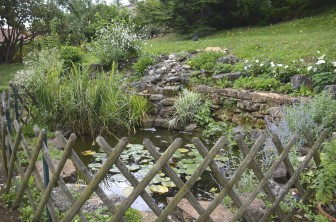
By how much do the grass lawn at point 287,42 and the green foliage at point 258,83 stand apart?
3.74 feet

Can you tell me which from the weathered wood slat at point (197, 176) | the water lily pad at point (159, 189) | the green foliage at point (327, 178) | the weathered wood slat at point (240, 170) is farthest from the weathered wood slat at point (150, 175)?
the water lily pad at point (159, 189)

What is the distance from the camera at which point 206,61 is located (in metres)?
9.78

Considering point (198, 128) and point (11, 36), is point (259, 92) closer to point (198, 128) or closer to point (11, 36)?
point (198, 128)

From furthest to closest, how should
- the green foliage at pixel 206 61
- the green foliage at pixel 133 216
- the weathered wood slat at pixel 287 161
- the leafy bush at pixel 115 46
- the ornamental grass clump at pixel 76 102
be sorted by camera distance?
the leafy bush at pixel 115 46 → the green foliage at pixel 206 61 → the ornamental grass clump at pixel 76 102 → the green foliage at pixel 133 216 → the weathered wood slat at pixel 287 161

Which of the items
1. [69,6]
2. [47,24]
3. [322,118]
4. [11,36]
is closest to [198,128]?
[322,118]

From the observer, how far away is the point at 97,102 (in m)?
6.83

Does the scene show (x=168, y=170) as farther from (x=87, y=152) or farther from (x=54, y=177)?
(x=87, y=152)

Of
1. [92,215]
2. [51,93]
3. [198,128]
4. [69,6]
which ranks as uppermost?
[69,6]

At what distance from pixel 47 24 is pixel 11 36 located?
201 centimetres

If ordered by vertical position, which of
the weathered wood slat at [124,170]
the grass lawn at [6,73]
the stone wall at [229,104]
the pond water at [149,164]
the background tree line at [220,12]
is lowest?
the pond water at [149,164]

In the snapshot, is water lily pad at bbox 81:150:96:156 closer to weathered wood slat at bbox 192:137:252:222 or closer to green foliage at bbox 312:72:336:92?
weathered wood slat at bbox 192:137:252:222

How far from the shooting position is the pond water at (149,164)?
4.41 meters

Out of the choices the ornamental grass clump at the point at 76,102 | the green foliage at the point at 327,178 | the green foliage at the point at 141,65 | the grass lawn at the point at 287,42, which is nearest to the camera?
the green foliage at the point at 327,178

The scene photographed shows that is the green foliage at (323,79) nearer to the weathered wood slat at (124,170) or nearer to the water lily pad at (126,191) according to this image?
the water lily pad at (126,191)
